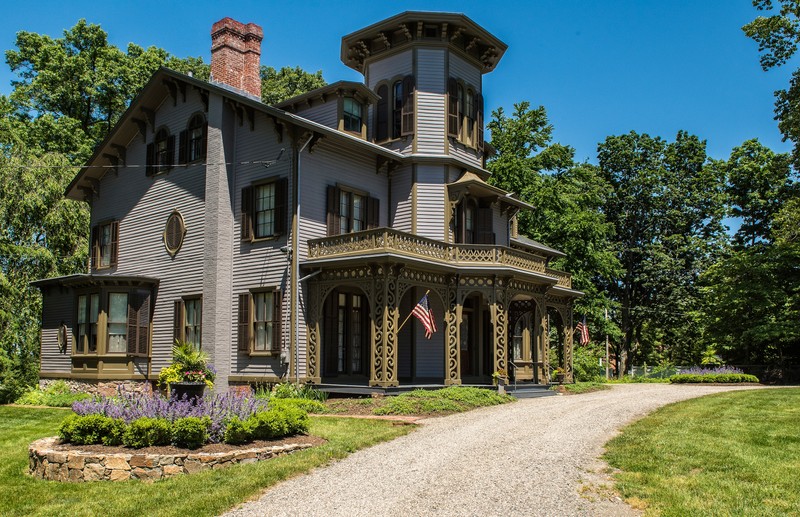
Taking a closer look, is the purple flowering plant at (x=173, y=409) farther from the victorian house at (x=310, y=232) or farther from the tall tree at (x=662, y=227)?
the tall tree at (x=662, y=227)

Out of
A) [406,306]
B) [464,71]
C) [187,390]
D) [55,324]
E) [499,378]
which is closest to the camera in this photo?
[187,390]

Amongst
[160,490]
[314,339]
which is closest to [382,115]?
[314,339]

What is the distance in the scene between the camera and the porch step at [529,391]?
2428 centimetres

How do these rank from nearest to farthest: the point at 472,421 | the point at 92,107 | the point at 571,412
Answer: the point at 472,421 → the point at 571,412 → the point at 92,107

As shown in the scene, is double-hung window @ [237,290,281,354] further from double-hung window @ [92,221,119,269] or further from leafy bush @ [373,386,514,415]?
double-hung window @ [92,221,119,269]

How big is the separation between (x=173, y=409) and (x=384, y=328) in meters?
9.88

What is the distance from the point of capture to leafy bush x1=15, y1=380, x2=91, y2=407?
934 inches

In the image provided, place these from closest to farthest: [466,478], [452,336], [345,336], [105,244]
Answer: [466,478]
[452,336]
[345,336]
[105,244]

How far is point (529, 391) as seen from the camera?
81.9 feet

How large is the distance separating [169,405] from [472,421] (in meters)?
6.82

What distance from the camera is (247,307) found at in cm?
2372

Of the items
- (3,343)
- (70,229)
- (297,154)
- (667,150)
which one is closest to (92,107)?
(70,229)

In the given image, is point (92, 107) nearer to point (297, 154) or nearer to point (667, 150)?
point (297, 154)

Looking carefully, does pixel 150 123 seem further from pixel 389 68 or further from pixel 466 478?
pixel 466 478
